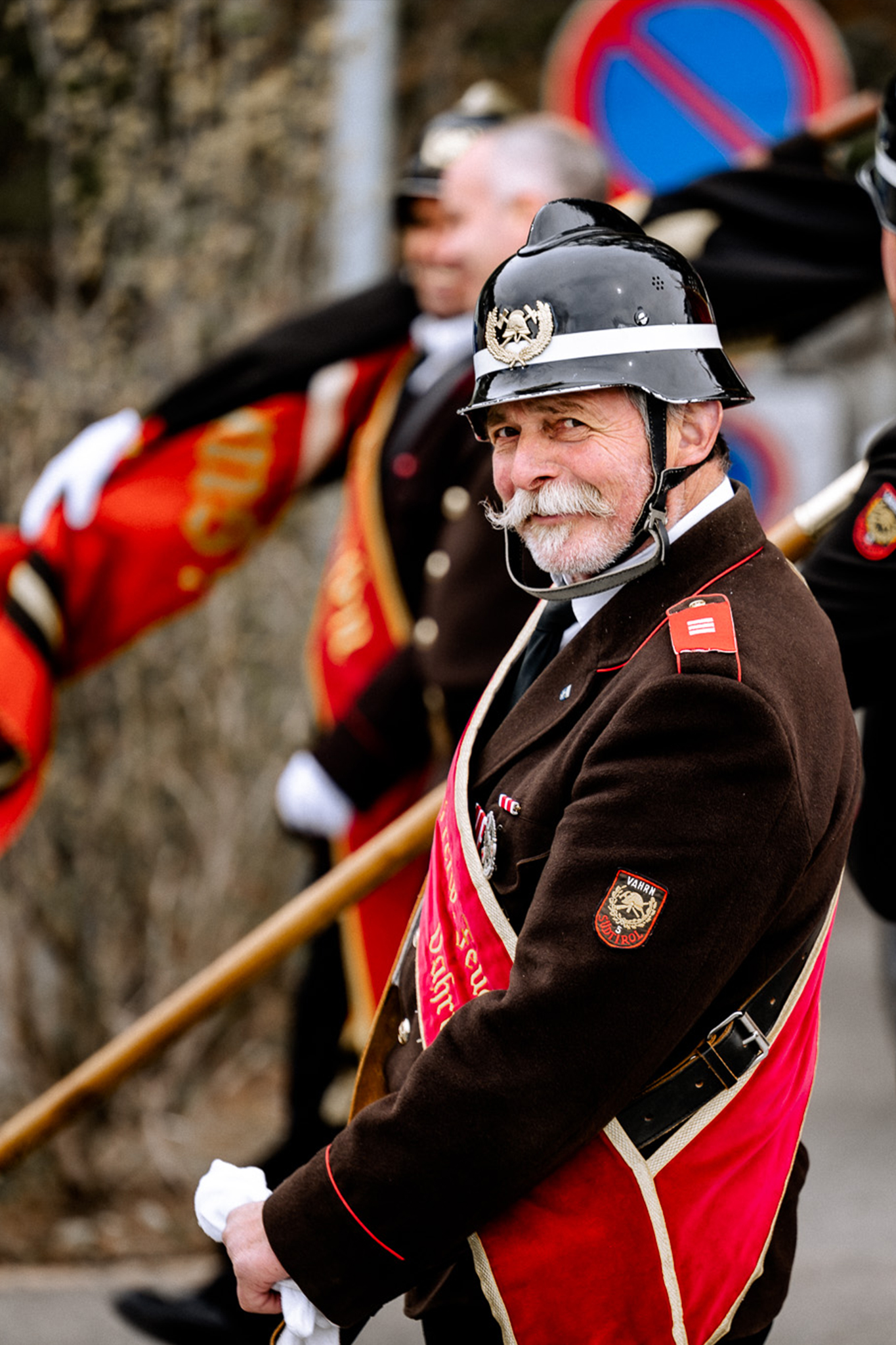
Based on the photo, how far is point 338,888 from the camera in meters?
2.73

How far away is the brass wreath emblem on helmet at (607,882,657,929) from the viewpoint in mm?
1583

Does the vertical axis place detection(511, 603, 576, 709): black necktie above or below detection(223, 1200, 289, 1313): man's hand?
above

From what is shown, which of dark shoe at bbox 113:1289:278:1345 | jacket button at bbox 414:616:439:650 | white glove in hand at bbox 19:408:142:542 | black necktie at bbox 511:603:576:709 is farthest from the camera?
white glove in hand at bbox 19:408:142:542

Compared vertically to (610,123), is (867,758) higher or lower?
lower

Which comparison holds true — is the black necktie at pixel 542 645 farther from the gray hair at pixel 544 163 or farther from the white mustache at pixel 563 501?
the gray hair at pixel 544 163

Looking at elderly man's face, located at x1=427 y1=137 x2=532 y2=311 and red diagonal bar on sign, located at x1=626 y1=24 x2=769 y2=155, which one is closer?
elderly man's face, located at x1=427 y1=137 x2=532 y2=311

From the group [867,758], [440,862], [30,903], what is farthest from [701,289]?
[30,903]

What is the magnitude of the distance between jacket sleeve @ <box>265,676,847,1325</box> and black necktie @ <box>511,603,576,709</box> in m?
0.33

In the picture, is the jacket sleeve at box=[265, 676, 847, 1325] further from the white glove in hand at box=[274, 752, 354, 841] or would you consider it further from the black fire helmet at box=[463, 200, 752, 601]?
the white glove in hand at box=[274, 752, 354, 841]

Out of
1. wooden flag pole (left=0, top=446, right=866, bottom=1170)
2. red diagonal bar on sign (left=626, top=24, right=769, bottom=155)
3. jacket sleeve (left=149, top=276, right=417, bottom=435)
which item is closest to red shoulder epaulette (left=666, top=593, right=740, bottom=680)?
wooden flag pole (left=0, top=446, right=866, bottom=1170)

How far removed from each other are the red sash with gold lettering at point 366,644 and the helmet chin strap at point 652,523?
158cm

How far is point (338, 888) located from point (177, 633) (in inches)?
61.6

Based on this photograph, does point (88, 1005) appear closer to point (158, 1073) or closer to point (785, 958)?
point (158, 1073)

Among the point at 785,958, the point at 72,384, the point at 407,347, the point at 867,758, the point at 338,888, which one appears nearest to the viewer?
the point at 785,958
